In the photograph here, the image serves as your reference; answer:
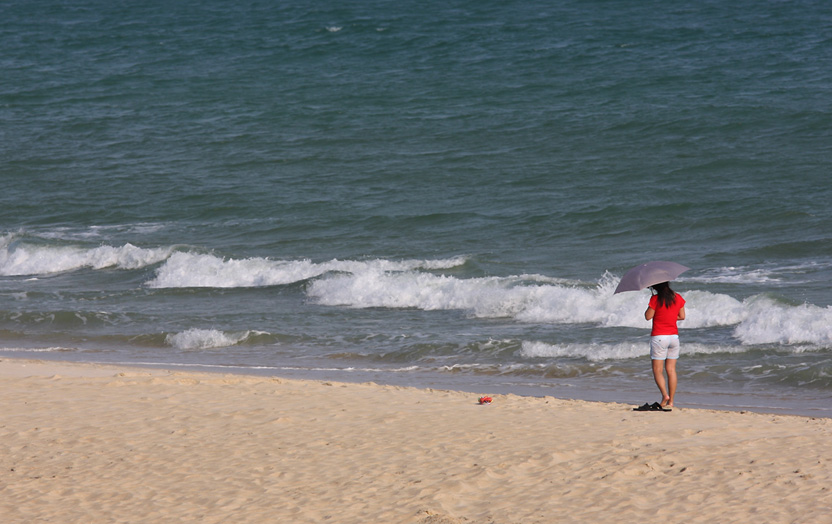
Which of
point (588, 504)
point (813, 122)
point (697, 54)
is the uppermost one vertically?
point (697, 54)

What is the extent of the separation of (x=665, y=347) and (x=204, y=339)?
7105mm

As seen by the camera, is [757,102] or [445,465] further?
[757,102]

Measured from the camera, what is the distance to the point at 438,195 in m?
21.3

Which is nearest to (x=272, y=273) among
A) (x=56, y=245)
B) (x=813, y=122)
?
(x=56, y=245)

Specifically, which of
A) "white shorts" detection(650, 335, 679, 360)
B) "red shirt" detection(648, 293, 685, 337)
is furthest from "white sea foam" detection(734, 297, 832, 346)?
"red shirt" detection(648, 293, 685, 337)

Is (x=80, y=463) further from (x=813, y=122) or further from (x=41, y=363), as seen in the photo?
(x=813, y=122)

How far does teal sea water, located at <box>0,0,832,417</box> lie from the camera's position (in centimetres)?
1224

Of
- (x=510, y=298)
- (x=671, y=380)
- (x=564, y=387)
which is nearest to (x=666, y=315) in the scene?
(x=671, y=380)

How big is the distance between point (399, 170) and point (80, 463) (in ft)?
54.5

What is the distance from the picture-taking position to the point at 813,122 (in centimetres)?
2238

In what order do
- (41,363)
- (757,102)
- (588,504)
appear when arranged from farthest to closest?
(757,102) < (41,363) < (588,504)

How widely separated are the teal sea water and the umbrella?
1.97 m

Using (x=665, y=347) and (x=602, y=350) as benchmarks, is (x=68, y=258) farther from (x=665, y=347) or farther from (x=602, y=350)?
(x=665, y=347)

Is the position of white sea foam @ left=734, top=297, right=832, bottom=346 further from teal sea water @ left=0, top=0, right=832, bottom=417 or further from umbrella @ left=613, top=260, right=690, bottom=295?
umbrella @ left=613, top=260, right=690, bottom=295
